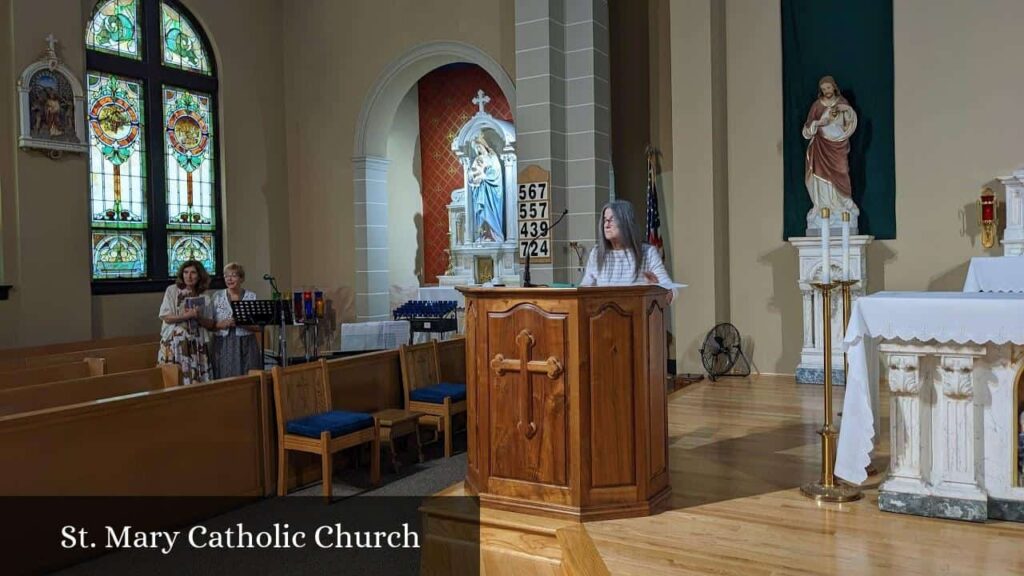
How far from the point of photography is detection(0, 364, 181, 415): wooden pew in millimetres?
4398

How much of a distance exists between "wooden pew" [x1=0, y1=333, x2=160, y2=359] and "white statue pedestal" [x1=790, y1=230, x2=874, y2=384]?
21.5ft

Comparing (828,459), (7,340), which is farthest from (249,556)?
(7,340)

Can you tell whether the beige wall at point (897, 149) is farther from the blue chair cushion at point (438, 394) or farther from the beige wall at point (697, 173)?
the blue chair cushion at point (438, 394)

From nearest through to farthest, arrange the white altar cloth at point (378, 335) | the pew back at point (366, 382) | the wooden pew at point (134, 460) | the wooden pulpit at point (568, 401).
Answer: the wooden pulpit at point (568, 401)
the wooden pew at point (134, 460)
the pew back at point (366, 382)
the white altar cloth at point (378, 335)

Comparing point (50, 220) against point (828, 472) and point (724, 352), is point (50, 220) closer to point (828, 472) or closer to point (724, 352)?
point (724, 352)

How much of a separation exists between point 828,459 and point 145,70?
8733 mm

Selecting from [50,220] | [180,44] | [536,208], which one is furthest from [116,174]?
[536,208]

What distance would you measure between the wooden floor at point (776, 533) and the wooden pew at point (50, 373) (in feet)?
12.8

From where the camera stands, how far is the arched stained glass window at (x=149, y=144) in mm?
8953

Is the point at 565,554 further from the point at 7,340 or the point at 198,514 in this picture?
the point at 7,340

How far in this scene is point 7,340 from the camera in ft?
25.4

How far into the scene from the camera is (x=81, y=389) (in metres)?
4.73

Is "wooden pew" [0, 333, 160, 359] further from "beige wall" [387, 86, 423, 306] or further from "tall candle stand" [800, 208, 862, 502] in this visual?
"tall candle stand" [800, 208, 862, 502]

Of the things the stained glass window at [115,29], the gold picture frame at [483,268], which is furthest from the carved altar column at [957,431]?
the stained glass window at [115,29]
